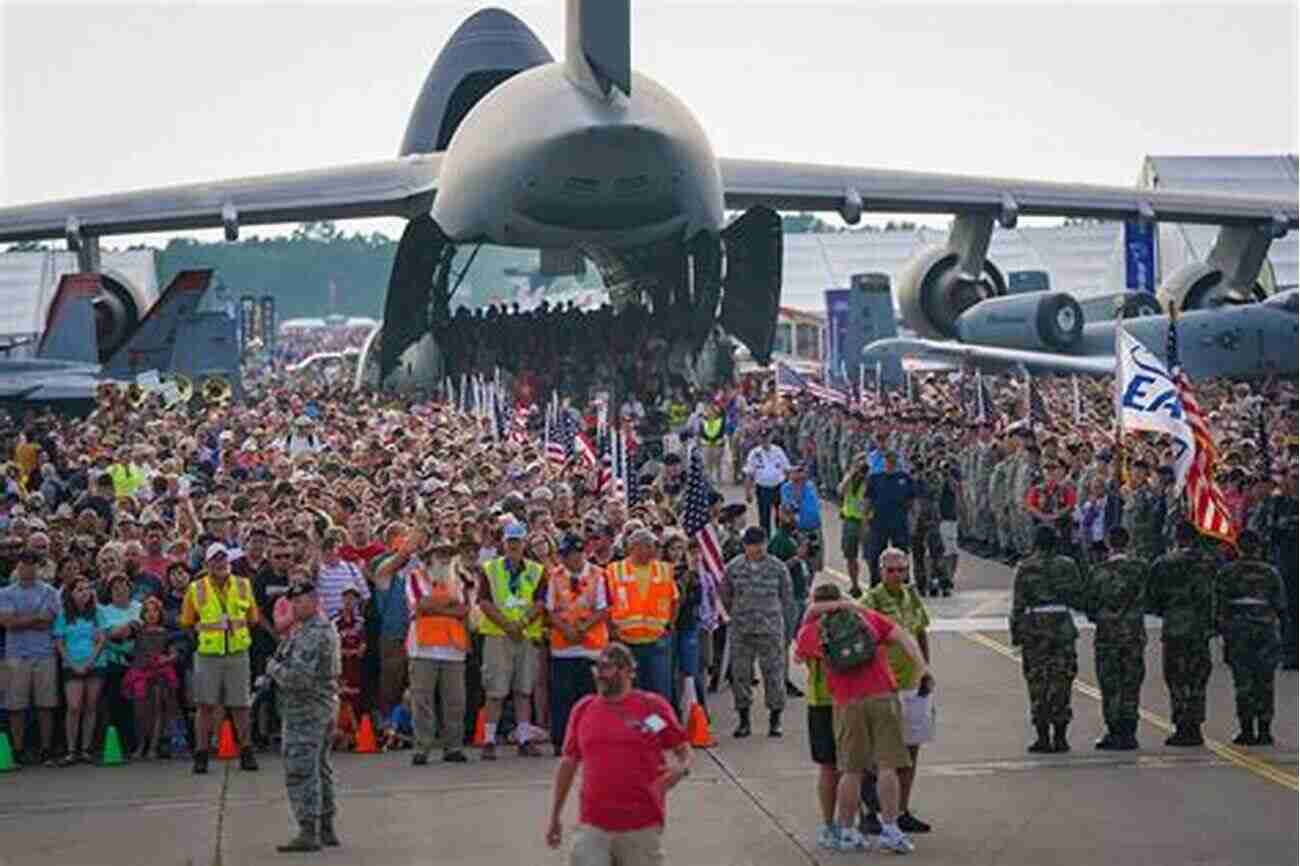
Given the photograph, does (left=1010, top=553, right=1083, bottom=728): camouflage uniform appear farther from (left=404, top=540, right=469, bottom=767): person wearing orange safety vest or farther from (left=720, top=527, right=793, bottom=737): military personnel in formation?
(left=404, top=540, right=469, bottom=767): person wearing orange safety vest

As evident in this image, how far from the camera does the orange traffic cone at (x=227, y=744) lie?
1559 cm

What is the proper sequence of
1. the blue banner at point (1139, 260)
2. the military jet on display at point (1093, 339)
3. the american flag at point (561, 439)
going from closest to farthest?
the american flag at point (561, 439), the military jet on display at point (1093, 339), the blue banner at point (1139, 260)

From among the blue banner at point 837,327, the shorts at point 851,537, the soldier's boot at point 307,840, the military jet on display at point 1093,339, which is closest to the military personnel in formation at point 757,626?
the soldier's boot at point 307,840

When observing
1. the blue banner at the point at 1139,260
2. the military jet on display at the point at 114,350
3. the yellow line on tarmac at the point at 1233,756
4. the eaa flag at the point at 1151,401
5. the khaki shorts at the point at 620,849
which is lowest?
the yellow line on tarmac at the point at 1233,756

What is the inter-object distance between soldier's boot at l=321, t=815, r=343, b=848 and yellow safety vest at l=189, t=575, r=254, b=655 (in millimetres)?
2629

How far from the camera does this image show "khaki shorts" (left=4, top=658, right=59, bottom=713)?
15477 mm

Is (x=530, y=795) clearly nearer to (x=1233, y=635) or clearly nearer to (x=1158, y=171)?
(x=1233, y=635)

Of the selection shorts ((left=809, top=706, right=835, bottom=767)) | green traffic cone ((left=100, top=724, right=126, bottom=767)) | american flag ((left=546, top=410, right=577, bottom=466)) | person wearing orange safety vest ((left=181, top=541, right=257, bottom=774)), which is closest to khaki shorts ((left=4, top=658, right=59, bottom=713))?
green traffic cone ((left=100, top=724, right=126, bottom=767))

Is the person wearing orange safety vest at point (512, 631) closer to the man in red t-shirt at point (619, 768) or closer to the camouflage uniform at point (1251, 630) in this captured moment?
the camouflage uniform at point (1251, 630)

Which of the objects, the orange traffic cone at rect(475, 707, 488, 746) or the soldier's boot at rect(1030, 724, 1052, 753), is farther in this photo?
the orange traffic cone at rect(475, 707, 488, 746)

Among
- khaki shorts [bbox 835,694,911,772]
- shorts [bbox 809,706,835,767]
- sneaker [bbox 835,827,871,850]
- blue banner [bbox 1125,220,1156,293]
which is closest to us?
khaki shorts [bbox 835,694,911,772]

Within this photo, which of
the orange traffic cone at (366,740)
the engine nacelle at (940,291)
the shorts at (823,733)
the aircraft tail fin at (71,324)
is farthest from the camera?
the engine nacelle at (940,291)

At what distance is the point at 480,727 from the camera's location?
51.6 ft

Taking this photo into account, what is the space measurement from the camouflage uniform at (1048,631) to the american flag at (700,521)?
2.45m
